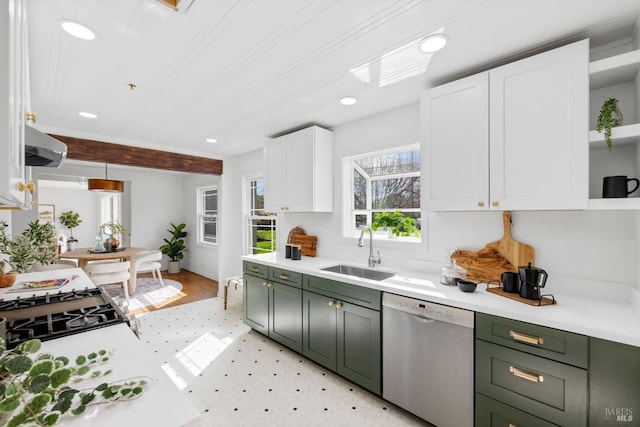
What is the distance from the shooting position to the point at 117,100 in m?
2.63

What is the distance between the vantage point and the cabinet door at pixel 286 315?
283cm

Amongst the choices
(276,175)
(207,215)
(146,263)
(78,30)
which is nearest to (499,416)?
(276,175)

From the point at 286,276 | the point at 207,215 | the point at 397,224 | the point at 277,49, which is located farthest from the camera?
the point at 207,215

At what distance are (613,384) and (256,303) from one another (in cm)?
290

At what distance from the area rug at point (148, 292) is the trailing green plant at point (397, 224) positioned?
369 cm

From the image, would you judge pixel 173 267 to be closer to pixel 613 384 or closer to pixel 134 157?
pixel 134 157

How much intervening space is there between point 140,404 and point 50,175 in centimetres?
692

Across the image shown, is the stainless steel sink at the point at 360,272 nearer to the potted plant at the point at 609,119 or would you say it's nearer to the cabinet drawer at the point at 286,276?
the cabinet drawer at the point at 286,276

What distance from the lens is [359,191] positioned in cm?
330

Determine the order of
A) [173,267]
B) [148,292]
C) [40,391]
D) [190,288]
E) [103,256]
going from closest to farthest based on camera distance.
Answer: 1. [40,391]
2. [103,256]
3. [148,292]
4. [190,288]
5. [173,267]

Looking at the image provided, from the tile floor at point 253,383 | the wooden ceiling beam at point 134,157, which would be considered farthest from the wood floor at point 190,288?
the wooden ceiling beam at point 134,157

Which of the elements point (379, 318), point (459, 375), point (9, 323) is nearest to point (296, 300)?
point (379, 318)

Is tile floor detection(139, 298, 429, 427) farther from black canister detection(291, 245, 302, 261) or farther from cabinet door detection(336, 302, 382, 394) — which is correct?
black canister detection(291, 245, 302, 261)

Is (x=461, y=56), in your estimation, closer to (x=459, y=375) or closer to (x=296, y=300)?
(x=459, y=375)
